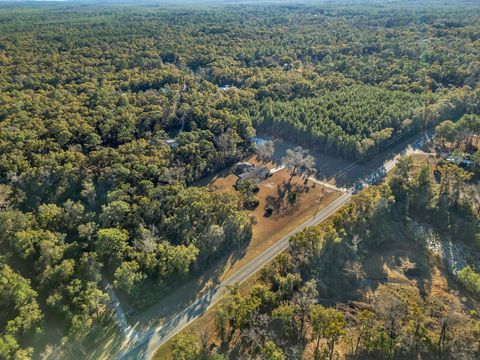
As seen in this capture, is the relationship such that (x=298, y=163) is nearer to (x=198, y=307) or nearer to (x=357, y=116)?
(x=357, y=116)

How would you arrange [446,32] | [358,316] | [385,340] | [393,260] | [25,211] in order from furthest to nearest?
[446,32] → [25,211] → [393,260] → [358,316] → [385,340]

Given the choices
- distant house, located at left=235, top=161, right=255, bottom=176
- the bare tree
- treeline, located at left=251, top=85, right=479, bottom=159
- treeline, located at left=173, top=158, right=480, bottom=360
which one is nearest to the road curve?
treeline, located at left=173, top=158, right=480, bottom=360

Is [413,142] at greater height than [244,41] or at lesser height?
lesser

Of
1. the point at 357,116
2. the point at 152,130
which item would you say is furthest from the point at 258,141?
the point at 152,130

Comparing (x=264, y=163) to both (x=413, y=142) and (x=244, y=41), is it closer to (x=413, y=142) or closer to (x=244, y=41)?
(x=413, y=142)

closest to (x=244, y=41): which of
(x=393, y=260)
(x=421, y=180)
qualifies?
(x=421, y=180)

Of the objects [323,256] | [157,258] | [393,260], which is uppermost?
[157,258]
